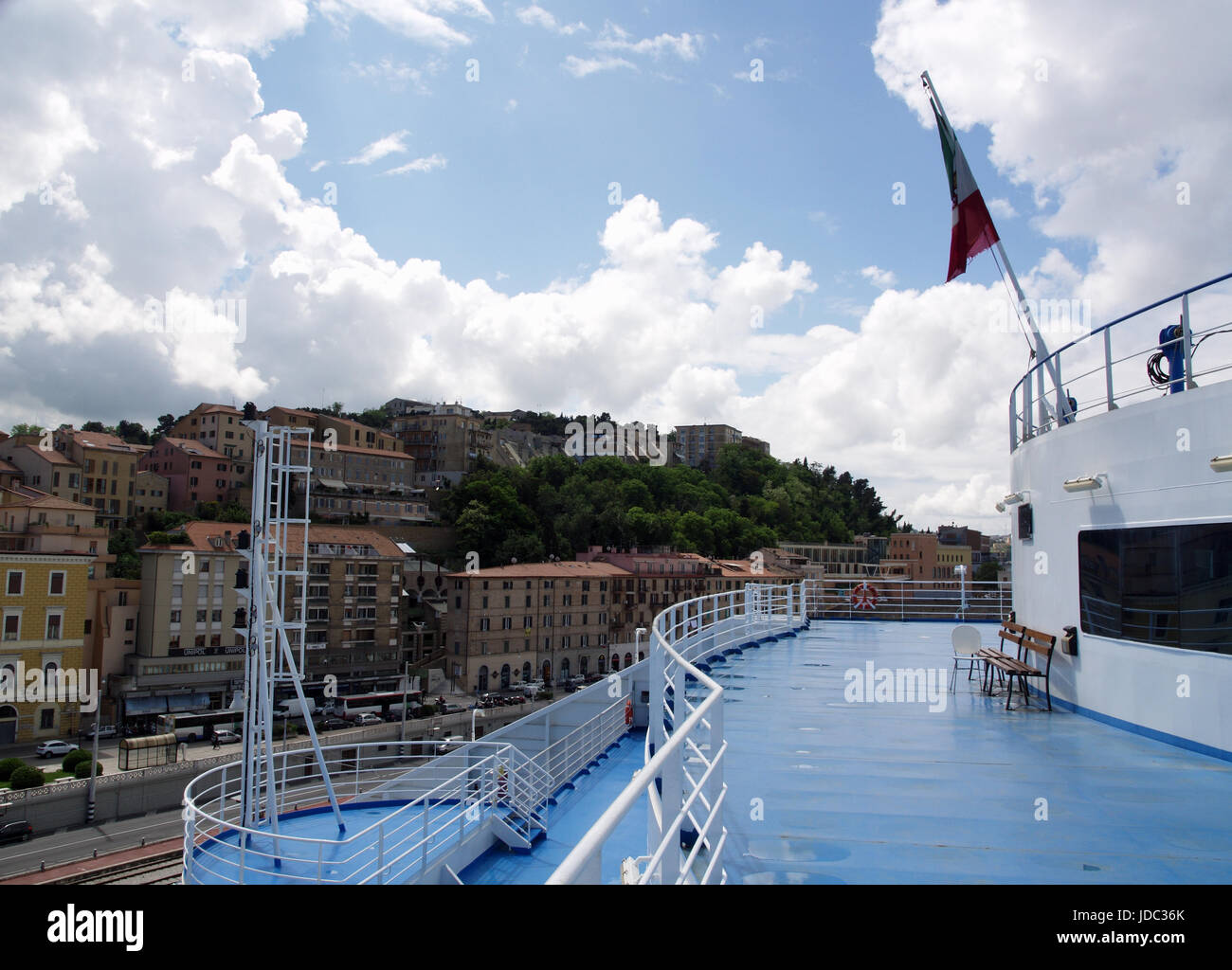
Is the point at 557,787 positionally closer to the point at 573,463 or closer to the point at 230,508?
the point at 230,508

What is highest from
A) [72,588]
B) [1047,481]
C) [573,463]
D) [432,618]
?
[573,463]

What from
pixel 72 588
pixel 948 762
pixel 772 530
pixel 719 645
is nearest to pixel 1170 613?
pixel 948 762

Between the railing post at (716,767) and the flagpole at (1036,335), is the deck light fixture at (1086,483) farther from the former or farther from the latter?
the railing post at (716,767)

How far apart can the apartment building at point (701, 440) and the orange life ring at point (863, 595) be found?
477 ft

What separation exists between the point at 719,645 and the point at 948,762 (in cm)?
623

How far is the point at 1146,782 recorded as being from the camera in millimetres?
4945

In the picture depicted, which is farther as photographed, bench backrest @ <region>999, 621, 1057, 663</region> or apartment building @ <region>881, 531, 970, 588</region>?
apartment building @ <region>881, 531, 970, 588</region>

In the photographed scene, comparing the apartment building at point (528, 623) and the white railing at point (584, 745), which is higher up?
the white railing at point (584, 745)

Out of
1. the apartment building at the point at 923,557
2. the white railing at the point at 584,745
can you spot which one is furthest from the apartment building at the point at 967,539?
the white railing at the point at 584,745

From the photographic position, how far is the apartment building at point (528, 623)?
54625 mm

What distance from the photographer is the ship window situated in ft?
17.8

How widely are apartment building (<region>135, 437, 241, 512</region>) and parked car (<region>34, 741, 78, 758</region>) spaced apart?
3617 cm

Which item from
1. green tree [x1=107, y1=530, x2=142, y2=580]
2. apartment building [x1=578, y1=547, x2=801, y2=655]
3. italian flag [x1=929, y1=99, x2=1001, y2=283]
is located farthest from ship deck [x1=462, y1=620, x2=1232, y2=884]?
apartment building [x1=578, y1=547, x2=801, y2=655]

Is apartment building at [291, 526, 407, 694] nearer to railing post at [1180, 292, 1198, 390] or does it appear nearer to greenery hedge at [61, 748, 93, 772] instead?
greenery hedge at [61, 748, 93, 772]
